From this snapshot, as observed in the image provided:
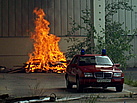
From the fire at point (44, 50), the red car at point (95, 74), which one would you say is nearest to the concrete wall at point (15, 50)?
the fire at point (44, 50)

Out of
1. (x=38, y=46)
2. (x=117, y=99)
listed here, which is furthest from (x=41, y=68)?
(x=117, y=99)

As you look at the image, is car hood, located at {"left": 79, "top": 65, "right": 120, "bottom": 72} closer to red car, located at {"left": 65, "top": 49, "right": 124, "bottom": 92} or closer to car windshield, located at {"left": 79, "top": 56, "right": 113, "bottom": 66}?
red car, located at {"left": 65, "top": 49, "right": 124, "bottom": 92}

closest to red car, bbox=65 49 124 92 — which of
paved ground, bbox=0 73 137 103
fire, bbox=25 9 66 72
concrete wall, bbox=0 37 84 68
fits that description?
paved ground, bbox=0 73 137 103

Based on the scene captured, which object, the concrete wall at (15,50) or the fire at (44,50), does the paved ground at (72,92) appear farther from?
the concrete wall at (15,50)

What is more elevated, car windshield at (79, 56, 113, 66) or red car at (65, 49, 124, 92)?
car windshield at (79, 56, 113, 66)

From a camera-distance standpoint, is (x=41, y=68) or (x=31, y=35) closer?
(x=41, y=68)

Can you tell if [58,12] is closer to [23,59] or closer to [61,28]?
[61,28]

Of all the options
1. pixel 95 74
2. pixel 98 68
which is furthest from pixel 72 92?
pixel 98 68

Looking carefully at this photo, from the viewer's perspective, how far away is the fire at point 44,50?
32344 mm

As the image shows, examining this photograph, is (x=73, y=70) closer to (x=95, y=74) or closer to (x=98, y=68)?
(x=98, y=68)

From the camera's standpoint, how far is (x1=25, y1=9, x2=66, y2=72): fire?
106 ft

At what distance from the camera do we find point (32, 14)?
129ft

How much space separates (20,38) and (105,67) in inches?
921

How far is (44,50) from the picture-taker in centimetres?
3450
